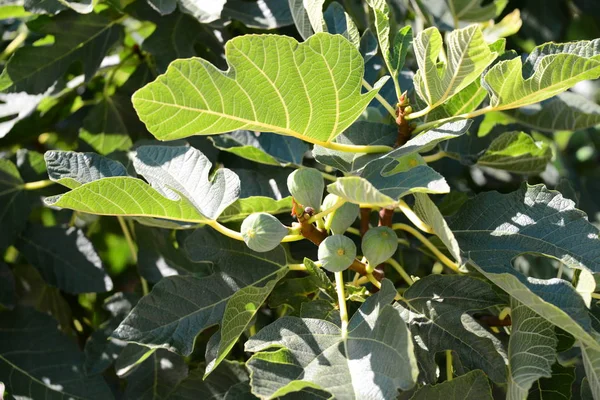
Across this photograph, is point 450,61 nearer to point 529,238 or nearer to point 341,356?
point 529,238

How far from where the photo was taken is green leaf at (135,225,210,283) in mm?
1183

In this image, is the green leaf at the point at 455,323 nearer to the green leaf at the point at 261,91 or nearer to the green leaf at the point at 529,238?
the green leaf at the point at 529,238

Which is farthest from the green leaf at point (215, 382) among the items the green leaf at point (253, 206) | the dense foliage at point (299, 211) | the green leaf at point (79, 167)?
the green leaf at point (79, 167)

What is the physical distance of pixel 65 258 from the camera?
125 cm

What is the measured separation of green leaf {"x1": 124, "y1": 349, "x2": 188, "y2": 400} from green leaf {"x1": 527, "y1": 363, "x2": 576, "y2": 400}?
21.6 inches

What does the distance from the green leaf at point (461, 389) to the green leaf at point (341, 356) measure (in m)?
0.13

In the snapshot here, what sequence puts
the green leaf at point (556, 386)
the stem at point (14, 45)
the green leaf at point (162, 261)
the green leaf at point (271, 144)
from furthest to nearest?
the stem at point (14, 45), the green leaf at point (162, 261), the green leaf at point (271, 144), the green leaf at point (556, 386)

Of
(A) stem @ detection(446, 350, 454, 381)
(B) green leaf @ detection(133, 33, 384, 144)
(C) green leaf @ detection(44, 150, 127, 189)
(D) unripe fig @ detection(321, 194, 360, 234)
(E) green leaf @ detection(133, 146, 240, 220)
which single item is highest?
(B) green leaf @ detection(133, 33, 384, 144)

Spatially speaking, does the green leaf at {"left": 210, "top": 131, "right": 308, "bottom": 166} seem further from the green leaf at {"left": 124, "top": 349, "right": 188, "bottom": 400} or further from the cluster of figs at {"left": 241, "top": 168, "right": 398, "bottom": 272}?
the green leaf at {"left": 124, "top": 349, "right": 188, "bottom": 400}

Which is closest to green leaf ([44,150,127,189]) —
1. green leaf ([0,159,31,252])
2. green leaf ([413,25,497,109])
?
green leaf ([413,25,497,109])

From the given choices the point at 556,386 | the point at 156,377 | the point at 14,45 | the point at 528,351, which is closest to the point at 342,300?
the point at 528,351

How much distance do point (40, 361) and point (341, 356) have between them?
0.63m

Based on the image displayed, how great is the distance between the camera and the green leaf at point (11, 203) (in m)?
1.27

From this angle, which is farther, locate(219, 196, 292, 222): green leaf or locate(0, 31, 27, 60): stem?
locate(0, 31, 27, 60): stem
